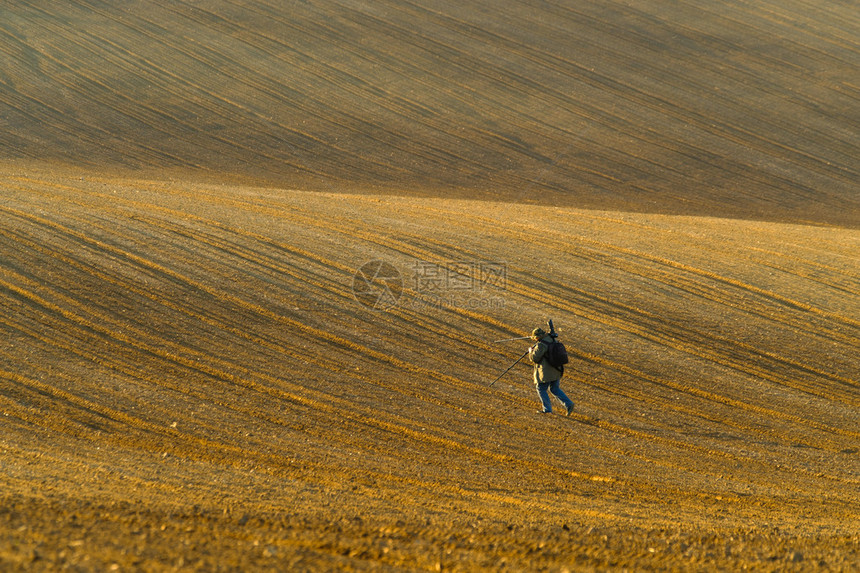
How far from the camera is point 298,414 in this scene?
10680 mm

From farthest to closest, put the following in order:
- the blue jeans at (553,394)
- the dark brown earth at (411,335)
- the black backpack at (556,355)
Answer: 1. the blue jeans at (553,394)
2. the black backpack at (556,355)
3. the dark brown earth at (411,335)

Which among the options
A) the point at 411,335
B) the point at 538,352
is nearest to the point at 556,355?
the point at 538,352

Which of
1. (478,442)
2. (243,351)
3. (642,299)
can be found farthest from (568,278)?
(243,351)

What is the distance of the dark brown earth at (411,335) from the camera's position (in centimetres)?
695

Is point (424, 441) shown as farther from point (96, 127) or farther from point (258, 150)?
point (96, 127)

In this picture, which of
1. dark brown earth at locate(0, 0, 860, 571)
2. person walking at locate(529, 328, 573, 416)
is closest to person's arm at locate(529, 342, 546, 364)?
person walking at locate(529, 328, 573, 416)

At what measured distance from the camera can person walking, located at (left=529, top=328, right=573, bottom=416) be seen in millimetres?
10695

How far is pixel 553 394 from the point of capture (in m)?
11.0

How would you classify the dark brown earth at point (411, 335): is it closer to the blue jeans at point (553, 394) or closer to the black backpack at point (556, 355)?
the blue jeans at point (553, 394)

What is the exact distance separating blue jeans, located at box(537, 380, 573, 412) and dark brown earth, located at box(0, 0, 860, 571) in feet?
1.28

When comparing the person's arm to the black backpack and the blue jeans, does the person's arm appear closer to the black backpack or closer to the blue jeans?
the black backpack

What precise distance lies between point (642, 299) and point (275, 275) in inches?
320

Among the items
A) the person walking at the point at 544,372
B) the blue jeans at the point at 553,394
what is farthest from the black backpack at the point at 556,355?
the blue jeans at the point at 553,394

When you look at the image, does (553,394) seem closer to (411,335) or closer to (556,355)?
(556,355)
